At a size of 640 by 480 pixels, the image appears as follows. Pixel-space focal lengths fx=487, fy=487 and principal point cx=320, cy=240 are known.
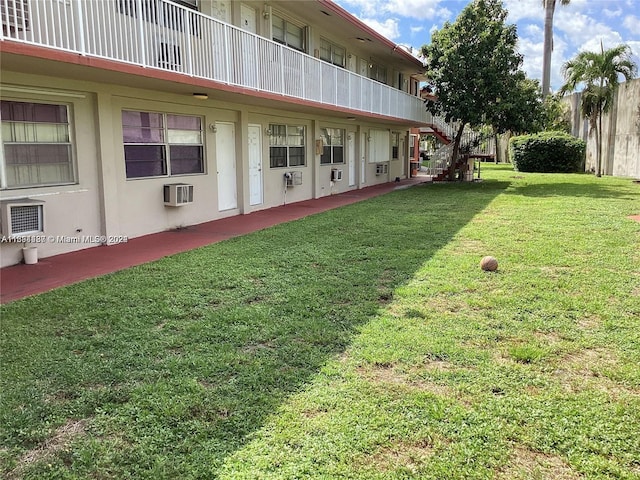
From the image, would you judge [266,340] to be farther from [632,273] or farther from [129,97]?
[129,97]

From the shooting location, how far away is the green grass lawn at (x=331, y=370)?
110 inches

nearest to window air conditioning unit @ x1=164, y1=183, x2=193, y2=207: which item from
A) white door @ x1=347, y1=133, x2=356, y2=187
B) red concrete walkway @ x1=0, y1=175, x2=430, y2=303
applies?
red concrete walkway @ x1=0, y1=175, x2=430, y2=303

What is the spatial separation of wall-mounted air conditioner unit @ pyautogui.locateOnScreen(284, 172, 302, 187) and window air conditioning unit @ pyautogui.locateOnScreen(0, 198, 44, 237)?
8.10 meters

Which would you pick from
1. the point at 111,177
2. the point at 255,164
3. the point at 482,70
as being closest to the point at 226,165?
the point at 255,164

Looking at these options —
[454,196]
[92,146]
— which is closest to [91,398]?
[92,146]

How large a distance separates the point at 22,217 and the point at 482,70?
1649 cm

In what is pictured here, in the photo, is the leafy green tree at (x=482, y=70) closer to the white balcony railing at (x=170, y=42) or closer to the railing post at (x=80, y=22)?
the white balcony railing at (x=170, y=42)

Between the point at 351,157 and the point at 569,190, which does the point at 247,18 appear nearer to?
the point at 351,157

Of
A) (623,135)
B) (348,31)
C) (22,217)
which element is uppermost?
(348,31)

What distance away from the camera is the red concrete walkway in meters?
6.42

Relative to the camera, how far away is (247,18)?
12266 mm

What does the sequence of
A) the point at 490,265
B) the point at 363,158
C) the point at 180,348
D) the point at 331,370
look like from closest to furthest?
the point at 331,370
the point at 180,348
the point at 490,265
the point at 363,158

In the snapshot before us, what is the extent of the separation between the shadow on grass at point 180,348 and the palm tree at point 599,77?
1876 centimetres

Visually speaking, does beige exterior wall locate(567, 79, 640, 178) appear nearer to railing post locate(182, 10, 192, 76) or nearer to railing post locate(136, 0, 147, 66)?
railing post locate(182, 10, 192, 76)
